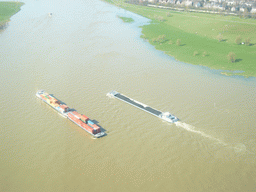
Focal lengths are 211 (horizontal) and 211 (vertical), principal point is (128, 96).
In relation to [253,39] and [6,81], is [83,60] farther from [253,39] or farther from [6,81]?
[253,39]

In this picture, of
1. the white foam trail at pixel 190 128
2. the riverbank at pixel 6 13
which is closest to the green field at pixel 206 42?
the white foam trail at pixel 190 128

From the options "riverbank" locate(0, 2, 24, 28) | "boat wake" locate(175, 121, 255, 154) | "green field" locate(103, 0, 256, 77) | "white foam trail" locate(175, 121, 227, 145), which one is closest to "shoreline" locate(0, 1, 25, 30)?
"riverbank" locate(0, 2, 24, 28)

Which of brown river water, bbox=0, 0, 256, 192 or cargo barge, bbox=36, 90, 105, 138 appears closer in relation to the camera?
brown river water, bbox=0, 0, 256, 192

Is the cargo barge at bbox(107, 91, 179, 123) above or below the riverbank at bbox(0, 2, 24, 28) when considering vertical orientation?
below

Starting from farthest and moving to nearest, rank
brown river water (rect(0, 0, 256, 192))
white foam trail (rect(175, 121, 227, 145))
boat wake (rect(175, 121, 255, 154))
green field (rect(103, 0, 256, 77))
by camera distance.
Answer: green field (rect(103, 0, 256, 77)), white foam trail (rect(175, 121, 227, 145)), boat wake (rect(175, 121, 255, 154)), brown river water (rect(0, 0, 256, 192))

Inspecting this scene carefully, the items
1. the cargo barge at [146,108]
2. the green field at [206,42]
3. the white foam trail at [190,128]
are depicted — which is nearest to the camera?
the white foam trail at [190,128]

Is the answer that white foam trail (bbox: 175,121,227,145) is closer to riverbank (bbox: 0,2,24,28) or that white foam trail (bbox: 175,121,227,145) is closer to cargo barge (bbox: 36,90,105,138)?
cargo barge (bbox: 36,90,105,138)

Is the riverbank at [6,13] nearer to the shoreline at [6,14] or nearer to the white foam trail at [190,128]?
the shoreline at [6,14]

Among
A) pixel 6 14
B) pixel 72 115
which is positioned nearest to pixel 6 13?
pixel 6 14

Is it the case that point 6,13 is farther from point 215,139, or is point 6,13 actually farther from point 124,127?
point 215,139
